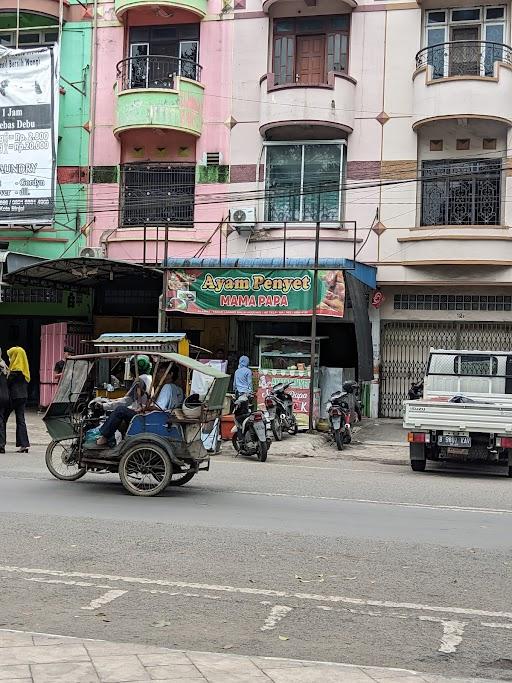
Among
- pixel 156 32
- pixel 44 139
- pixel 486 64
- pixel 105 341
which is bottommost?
pixel 105 341

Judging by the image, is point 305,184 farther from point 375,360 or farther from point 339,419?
point 339,419

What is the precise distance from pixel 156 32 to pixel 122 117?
271cm

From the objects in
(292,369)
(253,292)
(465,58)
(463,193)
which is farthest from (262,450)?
(465,58)

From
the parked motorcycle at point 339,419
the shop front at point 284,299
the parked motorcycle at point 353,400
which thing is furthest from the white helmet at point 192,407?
the shop front at point 284,299

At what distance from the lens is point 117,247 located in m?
22.6

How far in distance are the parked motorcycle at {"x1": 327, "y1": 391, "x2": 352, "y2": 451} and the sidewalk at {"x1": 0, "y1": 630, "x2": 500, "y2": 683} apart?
12245 millimetres

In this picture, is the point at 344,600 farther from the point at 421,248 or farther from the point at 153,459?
the point at 421,248

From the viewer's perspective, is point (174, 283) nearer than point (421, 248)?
Yes

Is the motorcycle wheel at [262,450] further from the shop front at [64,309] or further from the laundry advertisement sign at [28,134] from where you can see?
the laundry advertisement sign at [28,134]

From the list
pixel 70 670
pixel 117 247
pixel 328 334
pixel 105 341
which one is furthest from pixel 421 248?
pixel 70 670

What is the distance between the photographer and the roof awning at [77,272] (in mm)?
19628

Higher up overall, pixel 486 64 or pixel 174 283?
pixel 486 64

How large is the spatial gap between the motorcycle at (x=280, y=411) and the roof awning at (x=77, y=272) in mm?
4456

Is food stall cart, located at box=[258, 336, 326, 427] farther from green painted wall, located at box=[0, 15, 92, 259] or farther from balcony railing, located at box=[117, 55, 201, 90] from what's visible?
balcony railing, located at box=[117, 55, 201, 90]
